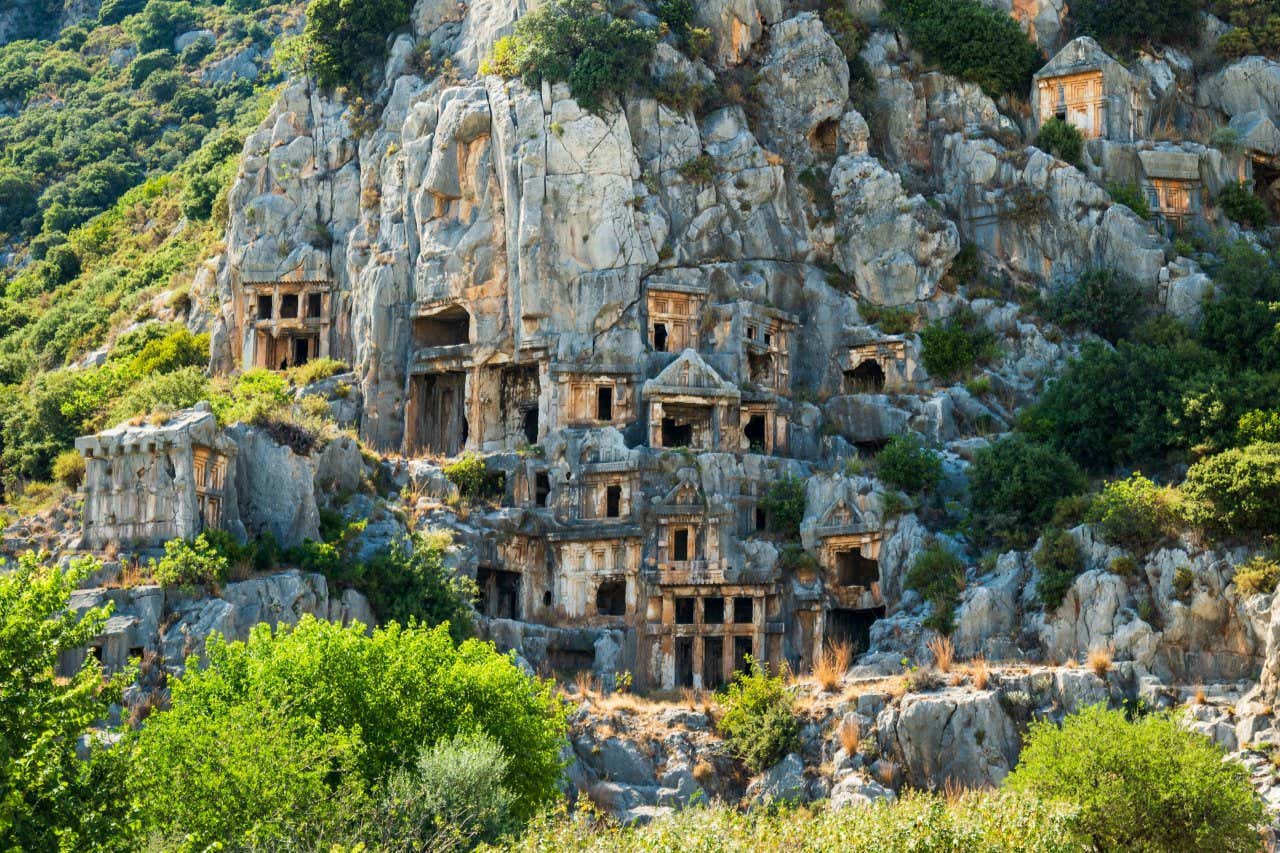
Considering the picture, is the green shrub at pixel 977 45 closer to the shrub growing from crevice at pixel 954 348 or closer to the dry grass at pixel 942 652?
the shrub growing from crevice at pixel 954 348

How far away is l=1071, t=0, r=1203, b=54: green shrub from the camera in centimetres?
7450

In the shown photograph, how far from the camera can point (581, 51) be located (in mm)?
69250

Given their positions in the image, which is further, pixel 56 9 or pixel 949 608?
pixel 56 9

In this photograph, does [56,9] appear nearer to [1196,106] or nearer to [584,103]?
[584,103]

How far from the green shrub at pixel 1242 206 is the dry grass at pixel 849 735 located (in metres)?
32.4

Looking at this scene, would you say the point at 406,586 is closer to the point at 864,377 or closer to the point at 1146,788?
the point at 864,377

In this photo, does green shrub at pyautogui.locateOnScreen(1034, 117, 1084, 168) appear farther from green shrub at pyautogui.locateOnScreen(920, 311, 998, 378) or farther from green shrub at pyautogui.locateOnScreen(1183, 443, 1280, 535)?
green shrub at pyautogui.locateOnScreen(1183, 443, 1280, 535)

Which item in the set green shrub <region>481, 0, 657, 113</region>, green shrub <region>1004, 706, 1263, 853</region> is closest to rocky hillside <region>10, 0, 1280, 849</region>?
green shrub <region>481, 0, 657, 113</region>

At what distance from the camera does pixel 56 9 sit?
13375cm

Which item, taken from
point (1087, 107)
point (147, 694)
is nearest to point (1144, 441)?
point (1087, 107)

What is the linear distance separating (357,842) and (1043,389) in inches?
1543

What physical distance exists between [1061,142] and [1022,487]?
66.3ft

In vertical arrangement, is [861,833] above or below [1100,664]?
below

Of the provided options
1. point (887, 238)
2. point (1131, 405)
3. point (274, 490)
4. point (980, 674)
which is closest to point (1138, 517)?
point (1131, 405)
